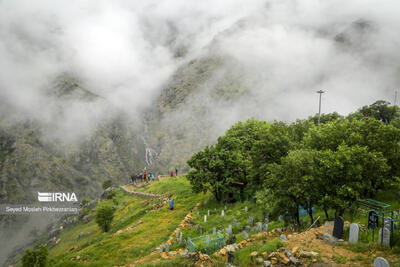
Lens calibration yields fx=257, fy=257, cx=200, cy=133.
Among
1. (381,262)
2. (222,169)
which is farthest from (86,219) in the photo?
(381,262)

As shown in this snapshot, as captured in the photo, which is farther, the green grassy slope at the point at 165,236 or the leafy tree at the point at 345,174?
the leafy tree at the point at 345,174

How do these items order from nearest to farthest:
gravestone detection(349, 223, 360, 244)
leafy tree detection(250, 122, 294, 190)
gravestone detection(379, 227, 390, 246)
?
gravestone detection(379, 227, 390, 246) → gravestone detection(349, 223, 360, 244) → leafy tree detection(250, 122, 294, 190)

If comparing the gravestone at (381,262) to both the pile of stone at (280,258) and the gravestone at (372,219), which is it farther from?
the gravestone at (372,219)

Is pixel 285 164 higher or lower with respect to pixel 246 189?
higher

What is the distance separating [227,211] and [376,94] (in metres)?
153

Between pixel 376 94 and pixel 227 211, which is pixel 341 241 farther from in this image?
pixel 376 94

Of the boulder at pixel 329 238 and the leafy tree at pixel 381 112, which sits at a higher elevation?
the leafy tree at pixel 381 112

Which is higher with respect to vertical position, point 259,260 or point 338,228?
point 338,228

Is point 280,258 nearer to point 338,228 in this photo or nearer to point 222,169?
point 338,228

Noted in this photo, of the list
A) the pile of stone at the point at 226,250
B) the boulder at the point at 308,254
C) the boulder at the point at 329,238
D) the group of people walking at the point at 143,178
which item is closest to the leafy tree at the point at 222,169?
the pile of stone at the point at 226,250

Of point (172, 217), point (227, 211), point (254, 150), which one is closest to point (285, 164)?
point (254, 150)

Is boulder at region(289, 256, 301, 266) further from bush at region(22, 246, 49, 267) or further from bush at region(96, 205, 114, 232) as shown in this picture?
bush at region(96, 205, 114, 232)

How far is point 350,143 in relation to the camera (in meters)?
21.1

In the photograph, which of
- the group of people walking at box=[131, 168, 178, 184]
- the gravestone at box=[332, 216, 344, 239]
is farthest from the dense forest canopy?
the group of people walking at box=[131, 168, 178, 184]
